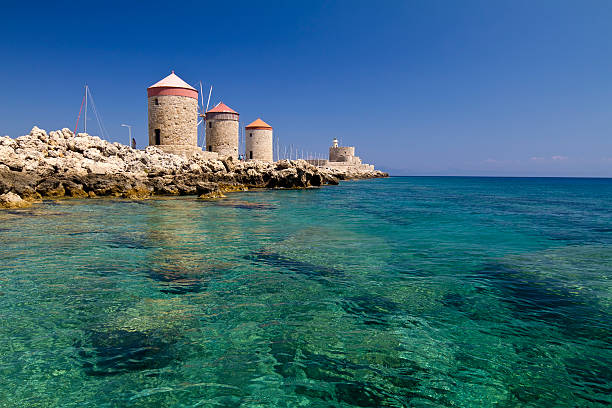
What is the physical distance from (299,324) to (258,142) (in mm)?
37262

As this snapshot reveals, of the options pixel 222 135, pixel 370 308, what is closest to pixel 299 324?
pixel 370 308

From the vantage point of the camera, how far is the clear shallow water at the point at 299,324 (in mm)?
2498

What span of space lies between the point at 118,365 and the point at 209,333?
78 centimetres

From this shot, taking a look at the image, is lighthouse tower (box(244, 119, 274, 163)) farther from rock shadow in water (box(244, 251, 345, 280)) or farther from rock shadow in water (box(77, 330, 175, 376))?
rock shadow in water (box(77, 330, 175, 376))

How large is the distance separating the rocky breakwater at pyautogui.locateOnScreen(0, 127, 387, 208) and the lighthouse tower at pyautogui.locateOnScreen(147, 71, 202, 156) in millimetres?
3068

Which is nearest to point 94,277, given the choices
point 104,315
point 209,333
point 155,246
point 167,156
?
point 104,315

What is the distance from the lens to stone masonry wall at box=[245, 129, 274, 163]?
3950 cm

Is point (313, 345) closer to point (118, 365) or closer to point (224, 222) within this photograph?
point (118, 365)

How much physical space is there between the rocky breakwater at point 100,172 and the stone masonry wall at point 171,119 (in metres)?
3.15

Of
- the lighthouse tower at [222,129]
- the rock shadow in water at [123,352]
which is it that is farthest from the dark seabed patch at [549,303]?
the lighthouse tower at [222,129]

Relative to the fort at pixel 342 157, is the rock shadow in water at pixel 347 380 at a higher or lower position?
lower

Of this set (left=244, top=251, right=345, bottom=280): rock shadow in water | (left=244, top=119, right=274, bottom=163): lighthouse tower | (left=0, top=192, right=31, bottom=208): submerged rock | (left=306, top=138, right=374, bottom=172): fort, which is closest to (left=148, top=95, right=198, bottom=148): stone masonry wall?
(left=244, top=119, right=274, bottom=163): lighthouse tower

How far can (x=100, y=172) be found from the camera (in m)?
17.1

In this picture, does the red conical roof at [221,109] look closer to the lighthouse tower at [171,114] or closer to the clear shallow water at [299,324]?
the lighthouse tower at [171,114]
